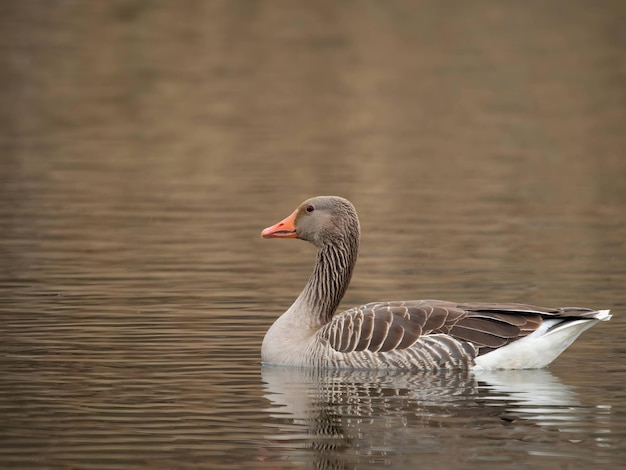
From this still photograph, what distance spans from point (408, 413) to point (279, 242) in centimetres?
1238

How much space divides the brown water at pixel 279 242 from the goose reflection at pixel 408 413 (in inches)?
1.6

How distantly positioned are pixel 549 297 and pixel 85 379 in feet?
23.2

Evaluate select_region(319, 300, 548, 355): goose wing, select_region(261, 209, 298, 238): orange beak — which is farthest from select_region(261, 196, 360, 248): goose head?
select_region(319, 300, 548, 355): goose wing

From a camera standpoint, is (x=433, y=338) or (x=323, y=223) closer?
(x=433, y=338)

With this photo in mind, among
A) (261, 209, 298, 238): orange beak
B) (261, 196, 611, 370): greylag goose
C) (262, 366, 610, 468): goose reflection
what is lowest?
(262, 366, 610, 468): goose reflection

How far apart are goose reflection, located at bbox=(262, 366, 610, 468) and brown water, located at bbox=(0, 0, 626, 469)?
0.04 meters

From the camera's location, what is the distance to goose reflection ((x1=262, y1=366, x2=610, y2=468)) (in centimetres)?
1198

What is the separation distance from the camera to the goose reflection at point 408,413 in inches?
472

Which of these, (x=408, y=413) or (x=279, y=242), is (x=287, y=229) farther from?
(x=279, y=242)

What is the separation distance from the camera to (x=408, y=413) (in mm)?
13312

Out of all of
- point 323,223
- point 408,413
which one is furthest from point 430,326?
point 408,413

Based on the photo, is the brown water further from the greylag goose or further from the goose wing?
the goose wing

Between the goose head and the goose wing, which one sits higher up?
the goose head

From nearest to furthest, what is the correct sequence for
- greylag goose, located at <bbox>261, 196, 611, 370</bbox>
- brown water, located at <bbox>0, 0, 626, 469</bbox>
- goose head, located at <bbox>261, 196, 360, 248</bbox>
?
brown water, located at <bbox>0, 0, 626, 469</bbox> < greylag goose, located at <bbox>261, 196, 611, 370</bbox> < goose head, located at <bbox>261, 196, 360, 248</bbox>
